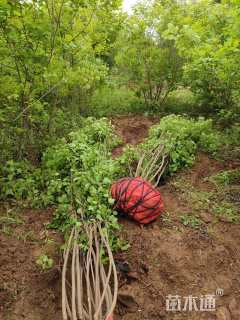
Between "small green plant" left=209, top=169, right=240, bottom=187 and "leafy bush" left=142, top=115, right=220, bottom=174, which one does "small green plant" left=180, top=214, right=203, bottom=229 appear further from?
"leafy bush" left=142, top=115, right=220, bottom=174

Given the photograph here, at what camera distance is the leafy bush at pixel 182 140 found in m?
5.70

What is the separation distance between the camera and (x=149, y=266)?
11.8ft

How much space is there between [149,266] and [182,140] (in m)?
2.86

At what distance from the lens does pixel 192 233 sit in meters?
4.12

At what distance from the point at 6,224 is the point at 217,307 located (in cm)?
233

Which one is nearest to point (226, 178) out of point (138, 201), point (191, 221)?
point (191, 221)

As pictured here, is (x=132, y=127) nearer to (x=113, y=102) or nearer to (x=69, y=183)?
(x=113, y=102)

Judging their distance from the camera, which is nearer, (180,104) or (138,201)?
(138,201)

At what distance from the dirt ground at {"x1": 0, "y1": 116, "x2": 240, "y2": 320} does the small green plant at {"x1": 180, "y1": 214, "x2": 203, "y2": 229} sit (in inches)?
1.4

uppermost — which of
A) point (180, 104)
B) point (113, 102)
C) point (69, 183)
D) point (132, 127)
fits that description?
point (180, 104)

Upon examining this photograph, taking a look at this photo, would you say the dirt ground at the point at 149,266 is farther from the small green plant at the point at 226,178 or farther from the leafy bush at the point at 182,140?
the leafy bush at the point at 182,140

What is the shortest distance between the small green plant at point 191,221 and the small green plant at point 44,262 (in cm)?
163

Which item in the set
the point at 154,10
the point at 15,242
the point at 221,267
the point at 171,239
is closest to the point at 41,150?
the point at 15,242

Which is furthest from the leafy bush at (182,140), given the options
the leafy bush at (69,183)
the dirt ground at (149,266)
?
the dirt ground at (149,266)
